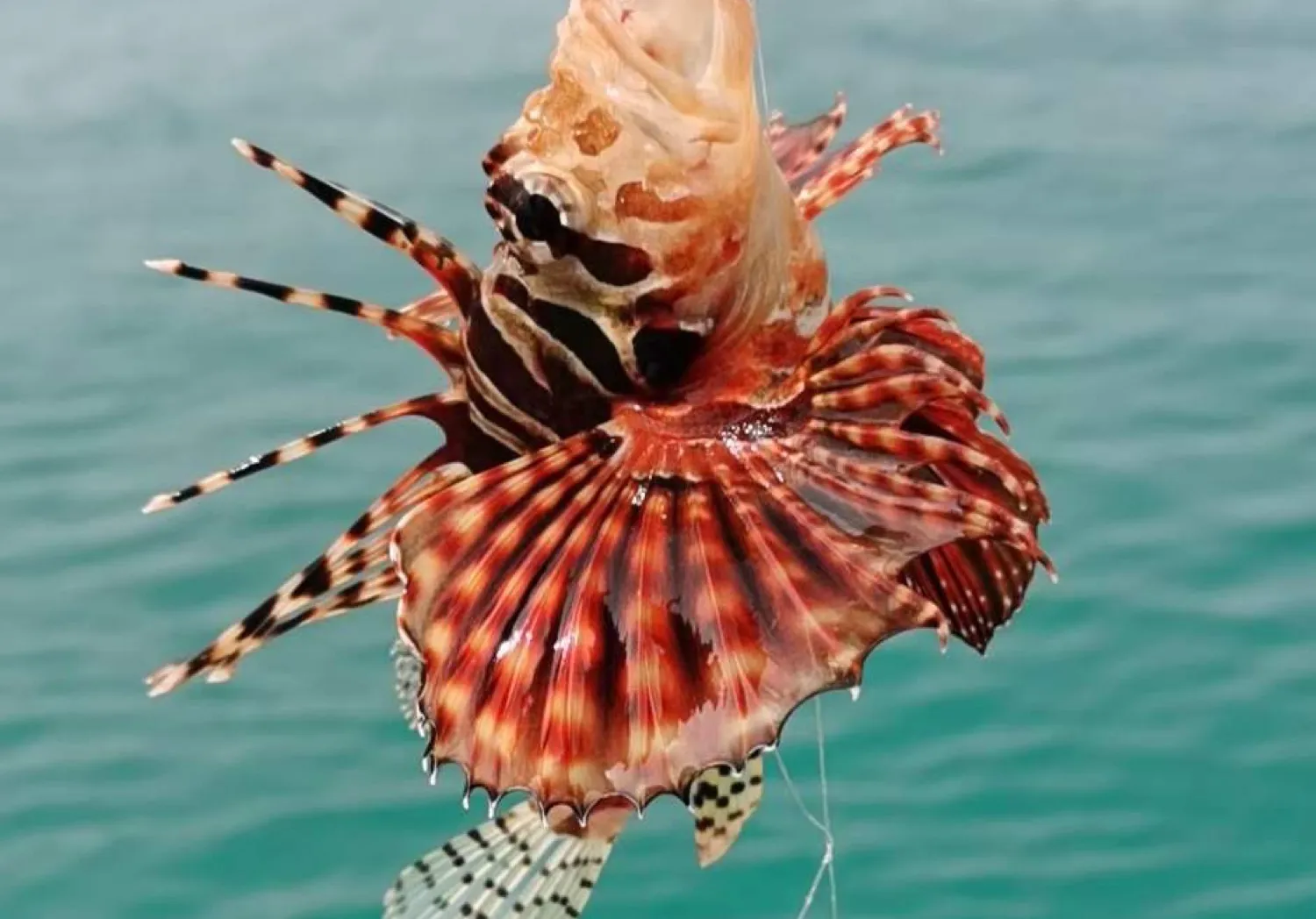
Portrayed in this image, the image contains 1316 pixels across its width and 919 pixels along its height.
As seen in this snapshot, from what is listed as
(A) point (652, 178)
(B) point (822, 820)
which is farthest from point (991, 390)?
(A) point (652, 178)

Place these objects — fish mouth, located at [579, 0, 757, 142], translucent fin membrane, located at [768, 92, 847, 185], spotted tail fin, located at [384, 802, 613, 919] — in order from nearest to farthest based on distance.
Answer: fish mouth, located at [579, 0, 757, 142]
translucent fin membrane, located at [768, 92, 847, 185]
spotted tail fin, located at [384, 802, 613, 919]

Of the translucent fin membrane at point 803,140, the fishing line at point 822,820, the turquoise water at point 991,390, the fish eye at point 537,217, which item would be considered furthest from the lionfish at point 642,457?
the turquoise water at point 991,390

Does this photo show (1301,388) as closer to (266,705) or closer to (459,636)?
(266,705)

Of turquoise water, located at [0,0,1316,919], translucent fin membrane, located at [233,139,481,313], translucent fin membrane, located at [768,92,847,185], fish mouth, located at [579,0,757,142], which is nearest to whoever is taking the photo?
fish mouth, located at [579,0,757,142]

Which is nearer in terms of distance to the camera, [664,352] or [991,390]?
[664,352]

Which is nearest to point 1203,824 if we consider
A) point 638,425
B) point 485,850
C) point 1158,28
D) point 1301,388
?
point 1301,388

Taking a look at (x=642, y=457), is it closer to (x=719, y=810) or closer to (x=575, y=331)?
(x=575, y=331)

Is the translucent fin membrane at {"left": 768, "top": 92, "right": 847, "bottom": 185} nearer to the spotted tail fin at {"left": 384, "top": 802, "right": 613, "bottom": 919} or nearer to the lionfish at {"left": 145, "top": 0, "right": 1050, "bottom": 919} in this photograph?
the lionfish at {"left": 145, "top": 0, "right": 1050, "bottom": 919}

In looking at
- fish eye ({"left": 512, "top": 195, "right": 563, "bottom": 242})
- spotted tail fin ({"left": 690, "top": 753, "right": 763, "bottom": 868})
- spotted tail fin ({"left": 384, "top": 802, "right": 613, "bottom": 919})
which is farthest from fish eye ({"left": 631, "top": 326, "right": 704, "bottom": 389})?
spotted tail fin ({"left": 384, "top": 802, "right": 613, "bottom": 919})
